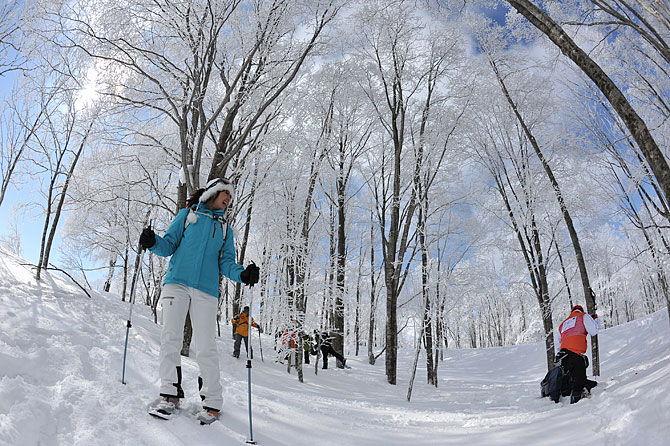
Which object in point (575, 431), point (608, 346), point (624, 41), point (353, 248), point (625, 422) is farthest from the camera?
point (353, 248)

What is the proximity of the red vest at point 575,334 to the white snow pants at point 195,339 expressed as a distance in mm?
5337

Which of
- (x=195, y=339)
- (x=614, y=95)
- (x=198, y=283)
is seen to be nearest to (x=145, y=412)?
(x=195, y=339)

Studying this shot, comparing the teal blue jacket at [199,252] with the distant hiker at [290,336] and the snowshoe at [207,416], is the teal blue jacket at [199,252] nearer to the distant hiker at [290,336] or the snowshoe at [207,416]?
A: the snowshoe at [207,416]

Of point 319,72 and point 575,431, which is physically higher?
point 319,72

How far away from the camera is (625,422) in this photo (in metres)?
2.85

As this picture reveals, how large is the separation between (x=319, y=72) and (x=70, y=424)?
442 inches

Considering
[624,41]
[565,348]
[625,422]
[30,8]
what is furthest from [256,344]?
[624,41]

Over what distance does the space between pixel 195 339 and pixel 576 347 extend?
5573mm

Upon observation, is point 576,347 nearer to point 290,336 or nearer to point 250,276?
point 250,276

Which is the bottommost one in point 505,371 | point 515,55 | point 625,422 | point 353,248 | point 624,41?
point 505,371

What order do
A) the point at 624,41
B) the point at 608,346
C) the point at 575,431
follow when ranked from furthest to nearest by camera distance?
the point at 608,346, the point at 624,41, the point at 575,431

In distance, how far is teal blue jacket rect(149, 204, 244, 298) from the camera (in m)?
3.08

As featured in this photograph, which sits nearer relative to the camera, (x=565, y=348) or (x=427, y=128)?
(x=565, y=348)

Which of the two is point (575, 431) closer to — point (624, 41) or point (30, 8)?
point (30, 8)
